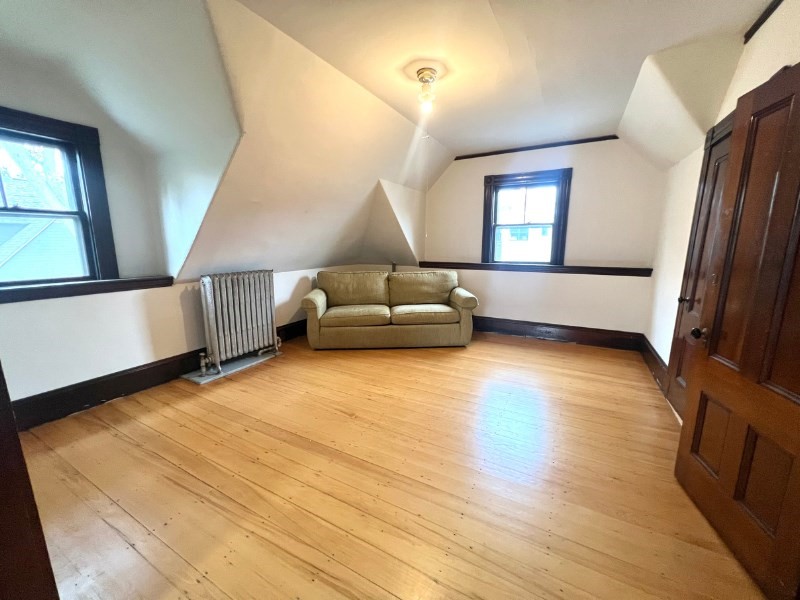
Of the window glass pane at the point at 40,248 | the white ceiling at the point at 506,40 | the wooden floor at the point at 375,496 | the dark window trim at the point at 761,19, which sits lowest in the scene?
the wooden floor at the point at 375,496

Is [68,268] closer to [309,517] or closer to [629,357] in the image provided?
[309,517]

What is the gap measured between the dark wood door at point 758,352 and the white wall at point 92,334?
342 centimetres

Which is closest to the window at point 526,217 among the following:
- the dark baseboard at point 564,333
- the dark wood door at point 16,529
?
the dark baseboard at point 564,333

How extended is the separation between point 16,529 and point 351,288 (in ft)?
11.1

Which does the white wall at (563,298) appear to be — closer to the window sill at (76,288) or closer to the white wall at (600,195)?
the white wall at (600,195)

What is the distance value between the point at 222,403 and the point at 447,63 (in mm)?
2942

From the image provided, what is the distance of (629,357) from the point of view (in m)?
3.33

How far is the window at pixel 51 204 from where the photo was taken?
2043mm

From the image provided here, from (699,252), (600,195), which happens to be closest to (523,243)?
Answer: (600,195)

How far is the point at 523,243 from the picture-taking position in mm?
4059

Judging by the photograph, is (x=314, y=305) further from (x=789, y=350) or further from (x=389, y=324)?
(x=789, y=350)

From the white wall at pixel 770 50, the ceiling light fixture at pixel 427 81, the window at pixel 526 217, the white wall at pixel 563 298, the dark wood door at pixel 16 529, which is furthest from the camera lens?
the window at pixel 526 217

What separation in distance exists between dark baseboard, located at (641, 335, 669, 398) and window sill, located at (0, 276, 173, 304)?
14.1ft

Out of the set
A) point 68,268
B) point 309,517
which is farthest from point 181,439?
point 68,268
